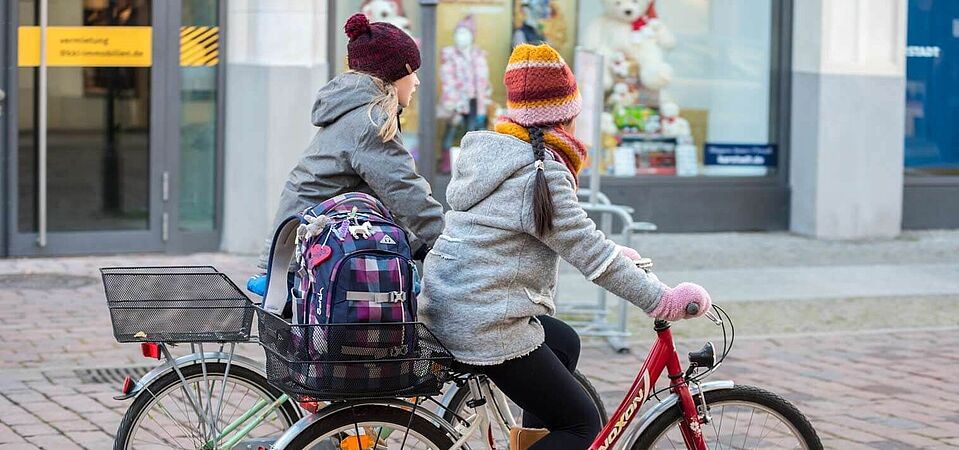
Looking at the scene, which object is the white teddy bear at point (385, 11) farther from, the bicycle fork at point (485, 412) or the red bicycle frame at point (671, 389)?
the red bicycle frame at point (671, 389)

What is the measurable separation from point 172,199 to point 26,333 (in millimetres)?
3122

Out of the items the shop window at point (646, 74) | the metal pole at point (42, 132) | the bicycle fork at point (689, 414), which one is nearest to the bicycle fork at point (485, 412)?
the bicycle fork at point (689, 414)

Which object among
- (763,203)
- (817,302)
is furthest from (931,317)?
(763,203)

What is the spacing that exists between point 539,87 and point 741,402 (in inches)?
43.3

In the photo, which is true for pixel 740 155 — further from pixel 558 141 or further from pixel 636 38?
pixel 558 141

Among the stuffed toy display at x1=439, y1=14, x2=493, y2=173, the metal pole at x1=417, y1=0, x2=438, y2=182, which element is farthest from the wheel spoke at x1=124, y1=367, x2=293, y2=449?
the stuffed toy display at x1=439, y1=14, x2=493, y2=173

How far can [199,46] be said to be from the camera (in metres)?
11.0

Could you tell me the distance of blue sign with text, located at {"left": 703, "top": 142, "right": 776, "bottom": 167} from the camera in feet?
42.8

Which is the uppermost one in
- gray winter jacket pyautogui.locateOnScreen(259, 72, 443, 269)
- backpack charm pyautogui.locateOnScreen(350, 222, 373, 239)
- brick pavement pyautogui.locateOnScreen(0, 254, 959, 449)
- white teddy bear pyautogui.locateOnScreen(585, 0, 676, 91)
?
white teddy bear pyautogui.locateOnScreen(585, 0, 676, 91)

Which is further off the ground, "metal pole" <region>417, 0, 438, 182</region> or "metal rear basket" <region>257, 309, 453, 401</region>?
"metal pole" <region>417, 0, 438, 182</region>

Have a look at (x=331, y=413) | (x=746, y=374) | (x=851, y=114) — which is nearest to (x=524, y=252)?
(x=331, y=413)

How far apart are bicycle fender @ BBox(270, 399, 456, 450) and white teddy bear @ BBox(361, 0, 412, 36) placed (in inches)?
311

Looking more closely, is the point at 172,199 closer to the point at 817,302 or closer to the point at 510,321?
the point at 817,302

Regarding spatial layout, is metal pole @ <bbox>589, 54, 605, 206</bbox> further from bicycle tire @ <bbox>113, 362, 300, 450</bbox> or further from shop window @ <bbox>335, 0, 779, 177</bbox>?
bicycle tire @ <bbox>113, 362, 300, 450</bbox>
